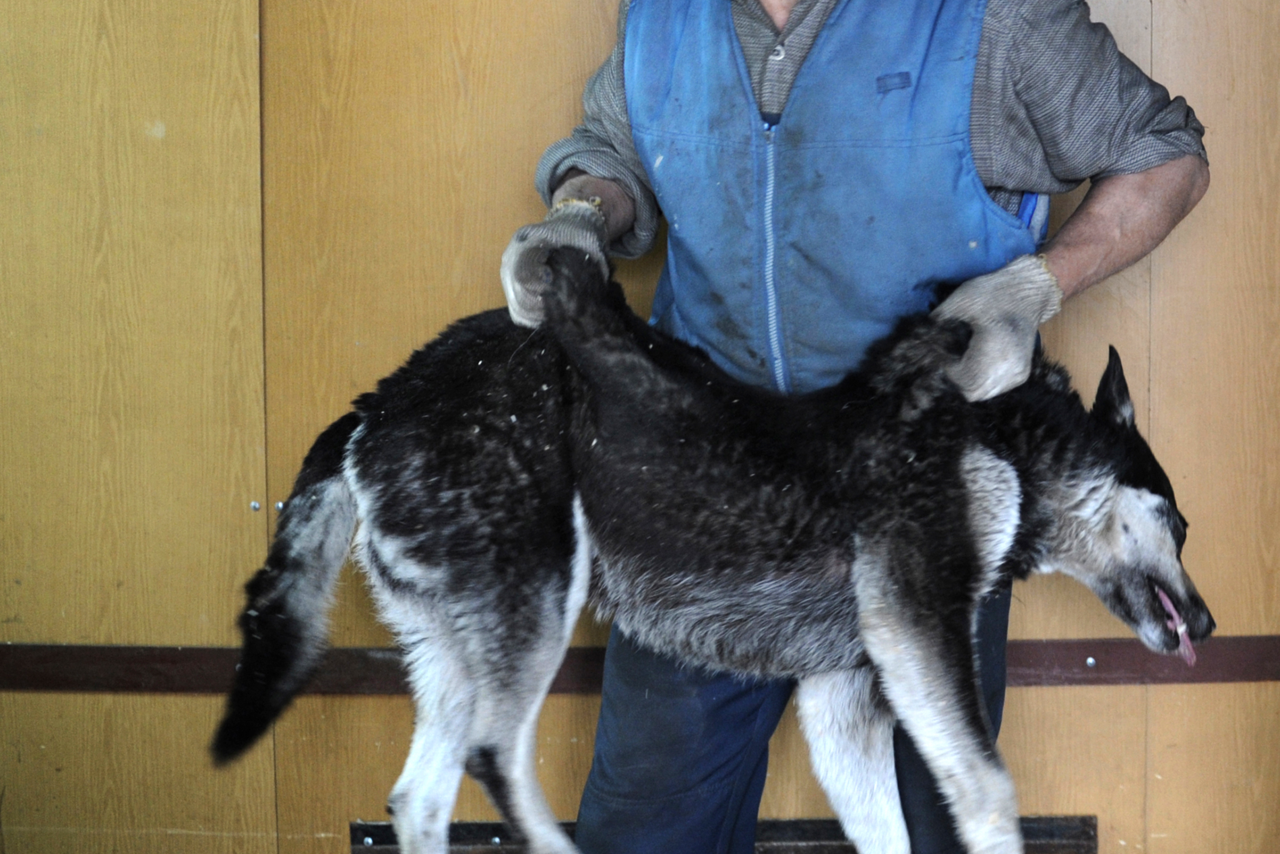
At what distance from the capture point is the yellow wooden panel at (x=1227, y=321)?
2303 mm

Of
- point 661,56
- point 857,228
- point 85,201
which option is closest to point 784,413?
point 857,228

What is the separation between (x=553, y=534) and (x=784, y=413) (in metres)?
0.49

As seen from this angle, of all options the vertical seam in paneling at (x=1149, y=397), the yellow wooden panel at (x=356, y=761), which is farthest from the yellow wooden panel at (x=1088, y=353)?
the yellow wooden panel at (x=356, y=761)

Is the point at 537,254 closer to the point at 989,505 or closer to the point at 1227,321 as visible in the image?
the point at 989,505

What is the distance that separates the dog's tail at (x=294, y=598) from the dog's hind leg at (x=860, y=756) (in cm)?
104

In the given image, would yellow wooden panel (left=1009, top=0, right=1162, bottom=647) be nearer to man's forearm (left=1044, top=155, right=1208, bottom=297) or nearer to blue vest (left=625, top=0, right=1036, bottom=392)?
man's forearm (left=1044, top=155, right=1208, bottom=297)

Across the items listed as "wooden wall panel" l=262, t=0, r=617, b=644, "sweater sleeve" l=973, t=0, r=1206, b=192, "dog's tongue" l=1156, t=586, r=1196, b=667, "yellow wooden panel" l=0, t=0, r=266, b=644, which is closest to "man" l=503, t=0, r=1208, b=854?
"sweater sleeve" l=973, t=0, r=1206, b=192

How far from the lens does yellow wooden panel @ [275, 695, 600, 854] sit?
8.18 feet

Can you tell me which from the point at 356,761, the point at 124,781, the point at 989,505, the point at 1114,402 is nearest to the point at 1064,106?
the point at 1114,402

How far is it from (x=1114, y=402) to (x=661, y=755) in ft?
3.90

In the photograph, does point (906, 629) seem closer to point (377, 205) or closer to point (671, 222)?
point (671, 222)

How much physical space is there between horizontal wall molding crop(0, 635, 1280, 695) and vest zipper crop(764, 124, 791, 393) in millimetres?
1014

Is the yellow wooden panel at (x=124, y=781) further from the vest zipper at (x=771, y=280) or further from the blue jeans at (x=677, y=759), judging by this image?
the vest zipper at (x=771, y=280)

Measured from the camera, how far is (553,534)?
5.48 feet
